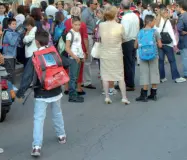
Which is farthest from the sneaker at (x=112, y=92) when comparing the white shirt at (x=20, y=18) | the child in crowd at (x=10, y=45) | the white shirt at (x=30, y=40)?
the white shirt at (x=20, y=18)

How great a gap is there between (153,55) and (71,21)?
1758 mm

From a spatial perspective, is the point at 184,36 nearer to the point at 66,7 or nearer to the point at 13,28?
the point at 13,28

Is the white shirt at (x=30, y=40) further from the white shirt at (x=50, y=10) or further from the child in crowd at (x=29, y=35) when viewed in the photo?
the white shirt at (x=50, y=10)

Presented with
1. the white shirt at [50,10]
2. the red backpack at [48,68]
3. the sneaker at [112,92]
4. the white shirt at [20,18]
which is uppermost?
the red backpack at [48,68]

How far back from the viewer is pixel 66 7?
16.8m

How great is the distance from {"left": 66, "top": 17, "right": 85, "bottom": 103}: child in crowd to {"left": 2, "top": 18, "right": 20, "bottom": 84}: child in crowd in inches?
73.2

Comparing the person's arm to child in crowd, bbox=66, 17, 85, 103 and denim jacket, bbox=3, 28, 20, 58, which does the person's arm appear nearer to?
denim jacket, bbox=3, 28, 20, 58

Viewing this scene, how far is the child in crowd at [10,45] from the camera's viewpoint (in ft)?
34.5

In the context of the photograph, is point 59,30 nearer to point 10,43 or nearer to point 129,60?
point 10,43

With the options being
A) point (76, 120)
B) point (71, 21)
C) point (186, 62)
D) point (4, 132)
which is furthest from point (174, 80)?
point (4, 132)

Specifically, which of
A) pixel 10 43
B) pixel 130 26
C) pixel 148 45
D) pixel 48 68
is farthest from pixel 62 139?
pixel 10 43

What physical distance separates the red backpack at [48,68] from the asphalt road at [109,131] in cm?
93

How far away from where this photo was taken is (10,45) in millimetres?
10617

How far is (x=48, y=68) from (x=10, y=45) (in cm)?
479
